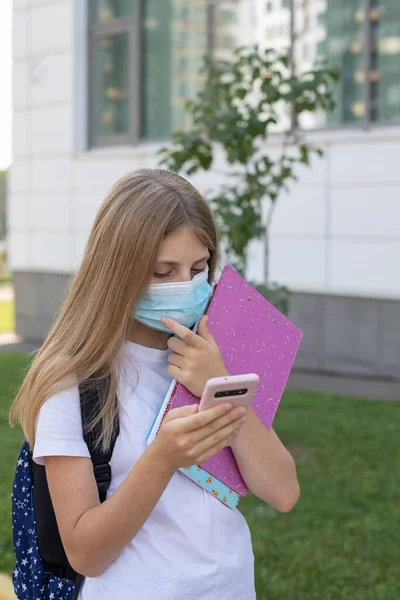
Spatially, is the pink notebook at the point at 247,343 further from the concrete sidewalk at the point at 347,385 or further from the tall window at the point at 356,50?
the tall window at the point at 356,50

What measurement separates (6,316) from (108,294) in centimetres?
1535

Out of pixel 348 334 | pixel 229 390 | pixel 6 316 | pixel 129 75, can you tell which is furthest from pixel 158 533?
pixel 6 316

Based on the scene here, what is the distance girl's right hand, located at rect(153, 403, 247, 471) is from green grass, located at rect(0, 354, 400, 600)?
1.48m

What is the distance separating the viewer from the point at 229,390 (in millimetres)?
1481

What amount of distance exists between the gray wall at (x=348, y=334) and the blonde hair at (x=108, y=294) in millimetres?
6894

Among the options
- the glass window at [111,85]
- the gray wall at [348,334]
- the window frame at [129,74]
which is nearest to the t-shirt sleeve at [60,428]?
the gray wall at [348,334]

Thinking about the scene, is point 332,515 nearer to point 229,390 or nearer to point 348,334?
point 229,390

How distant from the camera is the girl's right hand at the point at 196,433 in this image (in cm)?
150

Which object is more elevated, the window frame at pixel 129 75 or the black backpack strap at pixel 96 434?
the window frame at pixel 129 75

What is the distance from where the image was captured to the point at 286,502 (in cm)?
186

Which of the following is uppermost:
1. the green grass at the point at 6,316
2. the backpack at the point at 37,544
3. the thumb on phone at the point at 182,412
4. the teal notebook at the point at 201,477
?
the thumb on phone at the point at 182,412

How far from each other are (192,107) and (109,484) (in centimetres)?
424

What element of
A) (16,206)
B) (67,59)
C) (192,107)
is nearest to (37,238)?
(16,206)

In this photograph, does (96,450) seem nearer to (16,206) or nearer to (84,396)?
(84,396)
